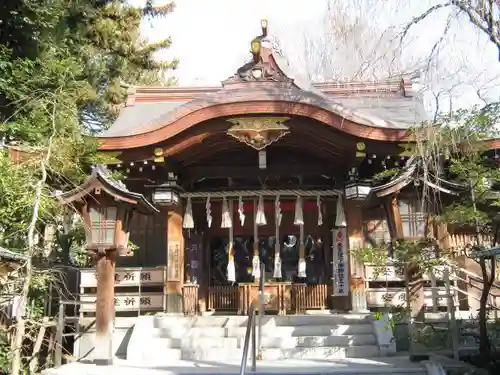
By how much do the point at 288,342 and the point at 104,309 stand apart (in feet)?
10.5

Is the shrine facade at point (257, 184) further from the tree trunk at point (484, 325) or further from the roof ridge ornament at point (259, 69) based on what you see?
the tree trunk at point (484, 325)

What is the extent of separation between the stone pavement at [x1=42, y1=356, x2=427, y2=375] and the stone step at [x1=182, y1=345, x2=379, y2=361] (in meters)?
0.23

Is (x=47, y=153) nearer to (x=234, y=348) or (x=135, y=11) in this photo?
(x=234, y=348)

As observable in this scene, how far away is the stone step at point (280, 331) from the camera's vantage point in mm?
9078

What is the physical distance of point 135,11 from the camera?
1930cm

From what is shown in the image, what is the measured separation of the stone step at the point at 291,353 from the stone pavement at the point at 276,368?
23 centimetres

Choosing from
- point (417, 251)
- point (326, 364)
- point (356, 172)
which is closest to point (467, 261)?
point (356, 172)

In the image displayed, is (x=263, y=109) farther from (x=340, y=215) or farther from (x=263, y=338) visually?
(x=263, y=338)

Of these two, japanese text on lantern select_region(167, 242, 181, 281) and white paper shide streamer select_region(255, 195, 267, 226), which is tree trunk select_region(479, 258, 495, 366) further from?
→ japanese text on lantern select_region(167, 242, 181, 281)

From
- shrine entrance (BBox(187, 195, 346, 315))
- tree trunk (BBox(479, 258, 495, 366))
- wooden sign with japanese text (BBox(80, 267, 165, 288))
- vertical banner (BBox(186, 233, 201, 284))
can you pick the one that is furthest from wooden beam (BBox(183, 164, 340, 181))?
tree trunk (BBox(479, 258, 495, 366))

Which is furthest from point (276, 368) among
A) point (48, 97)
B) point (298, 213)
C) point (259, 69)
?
point (259, 69)

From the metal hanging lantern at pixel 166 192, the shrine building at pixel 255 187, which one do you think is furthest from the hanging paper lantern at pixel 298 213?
the metal hanging lantern at pixel 166 192

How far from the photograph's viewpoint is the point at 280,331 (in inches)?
360

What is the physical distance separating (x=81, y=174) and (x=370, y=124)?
5834mm
